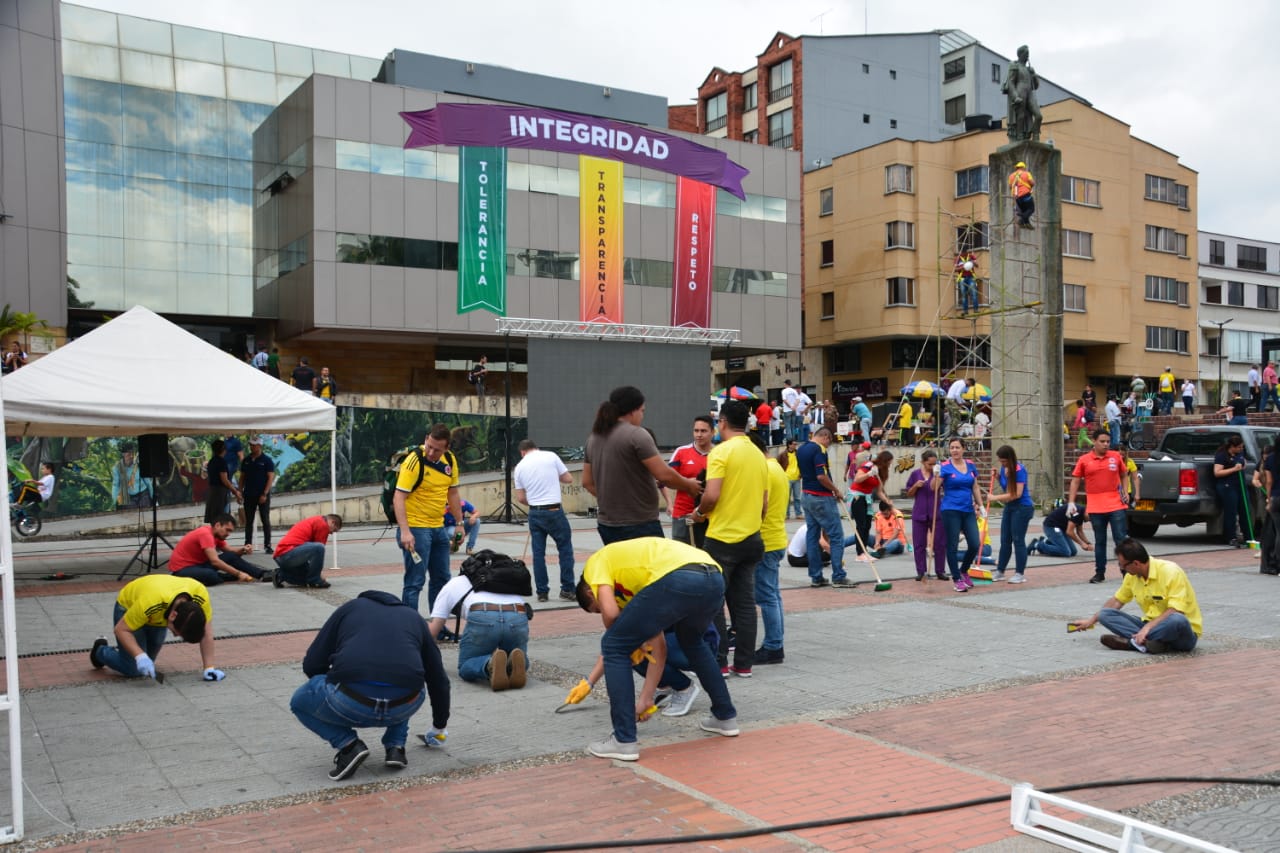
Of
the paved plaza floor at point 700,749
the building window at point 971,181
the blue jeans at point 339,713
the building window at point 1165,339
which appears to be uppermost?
the building window at point 971,181

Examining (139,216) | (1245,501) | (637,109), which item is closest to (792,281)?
(637,109)

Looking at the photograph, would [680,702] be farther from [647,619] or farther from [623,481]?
[623,481]

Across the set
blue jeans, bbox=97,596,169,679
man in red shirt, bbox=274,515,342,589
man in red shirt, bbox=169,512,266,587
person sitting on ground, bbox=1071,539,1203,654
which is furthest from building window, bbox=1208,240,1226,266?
blue jeans, bbox=97,596,169,679

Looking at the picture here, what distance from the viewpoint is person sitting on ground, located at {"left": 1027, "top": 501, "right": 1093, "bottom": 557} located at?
1537 cm

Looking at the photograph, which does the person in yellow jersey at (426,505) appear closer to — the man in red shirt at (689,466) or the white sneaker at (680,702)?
the man in red shirt at (689,466)

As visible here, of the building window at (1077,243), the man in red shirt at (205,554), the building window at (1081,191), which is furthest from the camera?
the building window at (1077,243)

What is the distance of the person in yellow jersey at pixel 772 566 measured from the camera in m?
7.77

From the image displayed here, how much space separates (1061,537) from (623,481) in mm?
9547

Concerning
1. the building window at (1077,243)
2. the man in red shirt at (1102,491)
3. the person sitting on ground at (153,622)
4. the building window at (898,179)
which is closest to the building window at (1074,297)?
the building window at (1077,243)

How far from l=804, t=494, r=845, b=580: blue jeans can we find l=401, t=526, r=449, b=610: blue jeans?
14.9 feet

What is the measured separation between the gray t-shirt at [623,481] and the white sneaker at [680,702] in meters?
1.93

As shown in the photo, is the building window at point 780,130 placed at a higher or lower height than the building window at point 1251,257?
higher

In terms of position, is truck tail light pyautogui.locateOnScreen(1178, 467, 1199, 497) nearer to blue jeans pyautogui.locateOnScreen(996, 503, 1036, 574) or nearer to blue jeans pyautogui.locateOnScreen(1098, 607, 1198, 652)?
blue jeans pyautogui.locateOnScreen(996, 503, 1036, 574)

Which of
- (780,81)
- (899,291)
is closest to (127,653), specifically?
(899,291)
